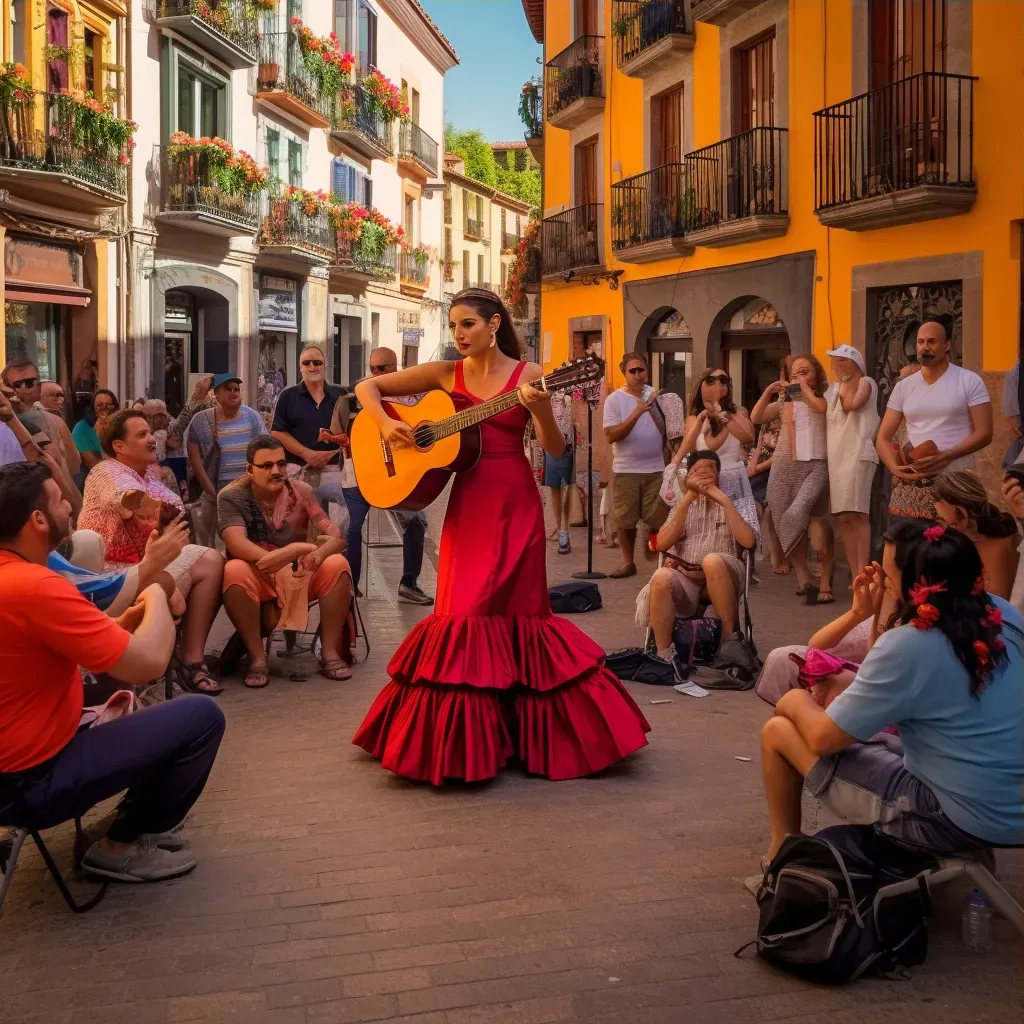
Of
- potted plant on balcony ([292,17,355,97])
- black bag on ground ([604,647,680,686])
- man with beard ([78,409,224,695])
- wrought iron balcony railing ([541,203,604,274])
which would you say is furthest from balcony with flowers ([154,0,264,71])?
A: black bag on ground ([604,647,680,686])

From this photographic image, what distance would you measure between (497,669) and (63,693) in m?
1.89

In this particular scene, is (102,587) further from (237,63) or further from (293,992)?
(237,63)

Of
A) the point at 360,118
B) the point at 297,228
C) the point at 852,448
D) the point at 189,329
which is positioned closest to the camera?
the point at 852,448

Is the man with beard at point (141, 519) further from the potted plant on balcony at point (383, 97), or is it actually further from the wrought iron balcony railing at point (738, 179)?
the potted plant on balcony at point (383, 97)

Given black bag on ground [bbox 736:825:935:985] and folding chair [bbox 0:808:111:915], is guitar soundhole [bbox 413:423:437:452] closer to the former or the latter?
folding chair [bbox 0:808:111:915]

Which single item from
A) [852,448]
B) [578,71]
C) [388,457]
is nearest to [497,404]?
[388,457]

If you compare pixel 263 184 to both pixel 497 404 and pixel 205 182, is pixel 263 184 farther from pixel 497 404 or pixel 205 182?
→ pixel 497 404

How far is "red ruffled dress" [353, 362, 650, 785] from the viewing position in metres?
5.16

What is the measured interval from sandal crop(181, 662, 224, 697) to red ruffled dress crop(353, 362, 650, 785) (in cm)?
162

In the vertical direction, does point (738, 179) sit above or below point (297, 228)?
below

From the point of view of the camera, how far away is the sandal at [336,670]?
23.6 feet

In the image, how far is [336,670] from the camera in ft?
23.6

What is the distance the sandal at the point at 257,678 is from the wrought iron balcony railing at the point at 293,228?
63.3 ft

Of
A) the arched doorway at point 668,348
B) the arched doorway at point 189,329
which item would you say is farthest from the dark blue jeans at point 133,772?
the arched doorway at point 189,329
